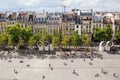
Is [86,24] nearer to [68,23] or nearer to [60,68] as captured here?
[68,23]

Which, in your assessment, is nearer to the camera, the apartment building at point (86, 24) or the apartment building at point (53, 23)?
the apartment building at point (86, 24)

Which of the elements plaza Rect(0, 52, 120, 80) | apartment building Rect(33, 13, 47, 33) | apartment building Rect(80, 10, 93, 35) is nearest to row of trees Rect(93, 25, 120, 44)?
apartment building Rect(80, 10, 93, 35)

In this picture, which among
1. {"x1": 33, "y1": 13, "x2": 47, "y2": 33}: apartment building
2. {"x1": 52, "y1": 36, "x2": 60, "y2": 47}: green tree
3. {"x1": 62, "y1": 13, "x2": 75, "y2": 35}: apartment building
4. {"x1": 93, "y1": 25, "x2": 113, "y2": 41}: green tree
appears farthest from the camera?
{"x1": 33, "y1": 13, "x2": 47, "y2": 33}: apartment building

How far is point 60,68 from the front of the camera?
7138cm

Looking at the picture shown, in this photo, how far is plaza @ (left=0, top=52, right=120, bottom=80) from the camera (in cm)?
6369

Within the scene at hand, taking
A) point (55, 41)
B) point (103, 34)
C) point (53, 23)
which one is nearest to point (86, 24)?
point (103, 34)

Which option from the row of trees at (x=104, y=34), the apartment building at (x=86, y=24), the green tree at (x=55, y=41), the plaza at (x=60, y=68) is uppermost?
the apartment building at (x=86, y=24)

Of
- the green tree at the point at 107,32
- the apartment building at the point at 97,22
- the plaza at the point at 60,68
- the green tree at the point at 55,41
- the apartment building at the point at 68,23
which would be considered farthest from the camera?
the apartment building at the point at 97,22

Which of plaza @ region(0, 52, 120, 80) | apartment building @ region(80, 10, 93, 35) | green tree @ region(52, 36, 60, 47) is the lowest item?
plaza @ region(0, 52, 120, 80)

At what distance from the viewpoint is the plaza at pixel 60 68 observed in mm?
63688

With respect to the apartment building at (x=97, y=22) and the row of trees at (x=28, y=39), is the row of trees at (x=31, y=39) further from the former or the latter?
the apartment building at (x=97, y=22)

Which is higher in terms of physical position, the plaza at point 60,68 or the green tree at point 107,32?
the green tree at point 107,32

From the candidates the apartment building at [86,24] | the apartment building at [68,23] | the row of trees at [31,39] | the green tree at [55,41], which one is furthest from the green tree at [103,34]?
the green tree at [55,41]

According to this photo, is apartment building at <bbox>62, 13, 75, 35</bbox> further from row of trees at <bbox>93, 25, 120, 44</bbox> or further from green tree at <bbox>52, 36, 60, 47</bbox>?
green tree at <bbox>52, 36, 60, 47</bbox>
